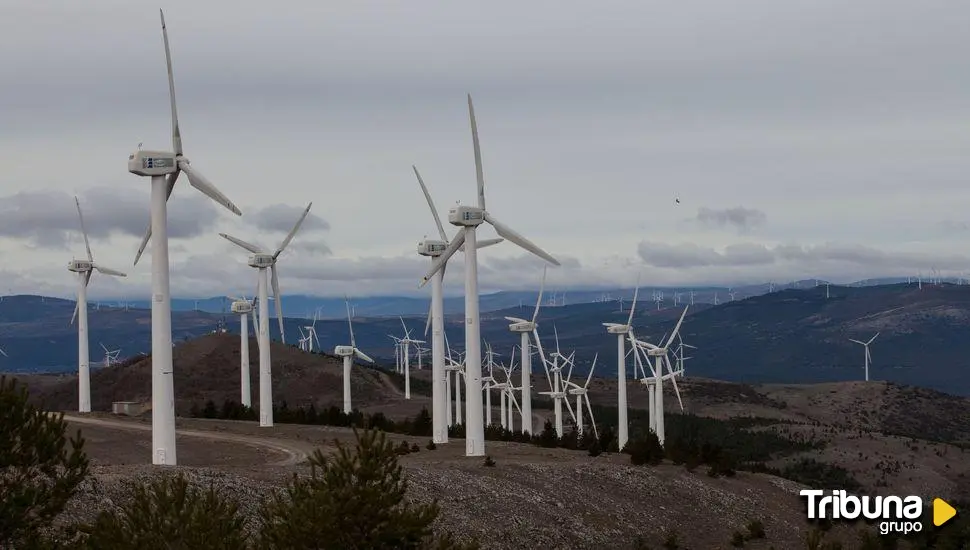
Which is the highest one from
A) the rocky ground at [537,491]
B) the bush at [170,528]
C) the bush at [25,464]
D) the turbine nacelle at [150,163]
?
A: the turbine nacelle at [150,163]

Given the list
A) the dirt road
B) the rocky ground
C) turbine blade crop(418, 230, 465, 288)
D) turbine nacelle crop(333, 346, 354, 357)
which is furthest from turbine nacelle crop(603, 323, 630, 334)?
turbine nacelle crop(333, 346, 354, 357)

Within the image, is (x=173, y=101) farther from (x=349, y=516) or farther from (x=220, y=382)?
(x=220, y=382)

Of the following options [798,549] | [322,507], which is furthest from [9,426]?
[798,549]

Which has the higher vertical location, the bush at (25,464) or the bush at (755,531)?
the bush at (25,464)

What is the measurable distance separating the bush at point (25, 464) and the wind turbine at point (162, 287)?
64.9ft

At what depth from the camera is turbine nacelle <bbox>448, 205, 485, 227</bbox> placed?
6003cm

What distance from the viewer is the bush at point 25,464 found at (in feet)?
85.7

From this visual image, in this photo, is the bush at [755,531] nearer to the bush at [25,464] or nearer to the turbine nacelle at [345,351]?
the bush at [25,464]

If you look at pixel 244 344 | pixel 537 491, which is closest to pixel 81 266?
pixel 244 344

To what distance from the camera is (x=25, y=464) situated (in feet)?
89.4

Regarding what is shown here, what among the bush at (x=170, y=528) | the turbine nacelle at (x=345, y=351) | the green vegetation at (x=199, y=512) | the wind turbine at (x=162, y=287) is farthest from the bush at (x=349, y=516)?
the turbine nacelle at (x=345, y=351)

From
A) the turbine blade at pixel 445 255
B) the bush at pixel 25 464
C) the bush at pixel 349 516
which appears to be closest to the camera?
the bush at pixel 349 516

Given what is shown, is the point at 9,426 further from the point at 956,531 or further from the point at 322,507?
the point at 956,531

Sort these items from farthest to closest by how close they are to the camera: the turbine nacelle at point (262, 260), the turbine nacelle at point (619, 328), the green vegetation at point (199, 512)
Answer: the turbine nacelle at point (619, 328) → the turbine nacelle at point (262, 260) → the green vegetation at point (199, 512)
